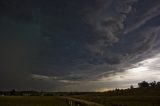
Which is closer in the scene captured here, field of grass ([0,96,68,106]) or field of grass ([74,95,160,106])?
field of grass ([0,96,68,106])

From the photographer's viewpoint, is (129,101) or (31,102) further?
(129,101)

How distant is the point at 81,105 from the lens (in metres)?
56.0

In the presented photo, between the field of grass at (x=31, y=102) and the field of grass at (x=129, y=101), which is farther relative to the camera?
the field of grass at (x=129, y=101)

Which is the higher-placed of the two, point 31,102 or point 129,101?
point 31,102
